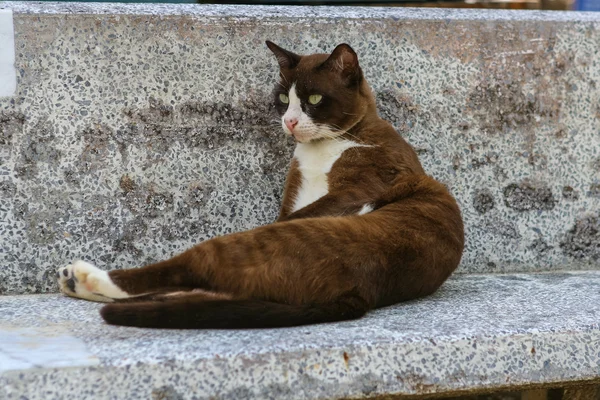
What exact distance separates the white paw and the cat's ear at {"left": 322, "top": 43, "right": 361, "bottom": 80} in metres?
1.03

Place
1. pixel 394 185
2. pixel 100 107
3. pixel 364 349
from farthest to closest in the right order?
1. pixel 100 107
2. pixel 394 185
3. pixel 364 349

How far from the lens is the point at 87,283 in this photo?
2125 mm

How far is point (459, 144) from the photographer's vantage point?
113 inches

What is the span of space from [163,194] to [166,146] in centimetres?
17

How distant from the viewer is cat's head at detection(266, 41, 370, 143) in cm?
251

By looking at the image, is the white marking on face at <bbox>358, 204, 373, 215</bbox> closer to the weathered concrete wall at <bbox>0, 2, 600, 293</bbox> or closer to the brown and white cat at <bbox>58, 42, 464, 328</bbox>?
the brown and white cat at <bbox>58, 42, 464, 328</bbox>

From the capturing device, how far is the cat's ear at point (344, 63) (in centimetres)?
248

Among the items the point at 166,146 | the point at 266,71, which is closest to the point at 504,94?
the point at 266,71

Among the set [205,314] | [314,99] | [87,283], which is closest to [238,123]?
[314,99]

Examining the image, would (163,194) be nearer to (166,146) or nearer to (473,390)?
(166,146)

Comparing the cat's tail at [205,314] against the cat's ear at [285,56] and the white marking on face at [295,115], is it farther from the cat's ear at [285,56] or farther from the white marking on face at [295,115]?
the cat's ear at [285,56]

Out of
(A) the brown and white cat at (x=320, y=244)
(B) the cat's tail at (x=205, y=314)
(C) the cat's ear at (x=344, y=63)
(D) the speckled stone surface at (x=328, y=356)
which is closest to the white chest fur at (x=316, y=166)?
(A) the brown and white cat at (x=320, y=244)

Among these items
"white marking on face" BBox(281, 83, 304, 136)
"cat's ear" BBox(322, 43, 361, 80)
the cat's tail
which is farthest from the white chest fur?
the cat's tail

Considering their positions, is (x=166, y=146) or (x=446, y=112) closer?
(x=166, y=146)
